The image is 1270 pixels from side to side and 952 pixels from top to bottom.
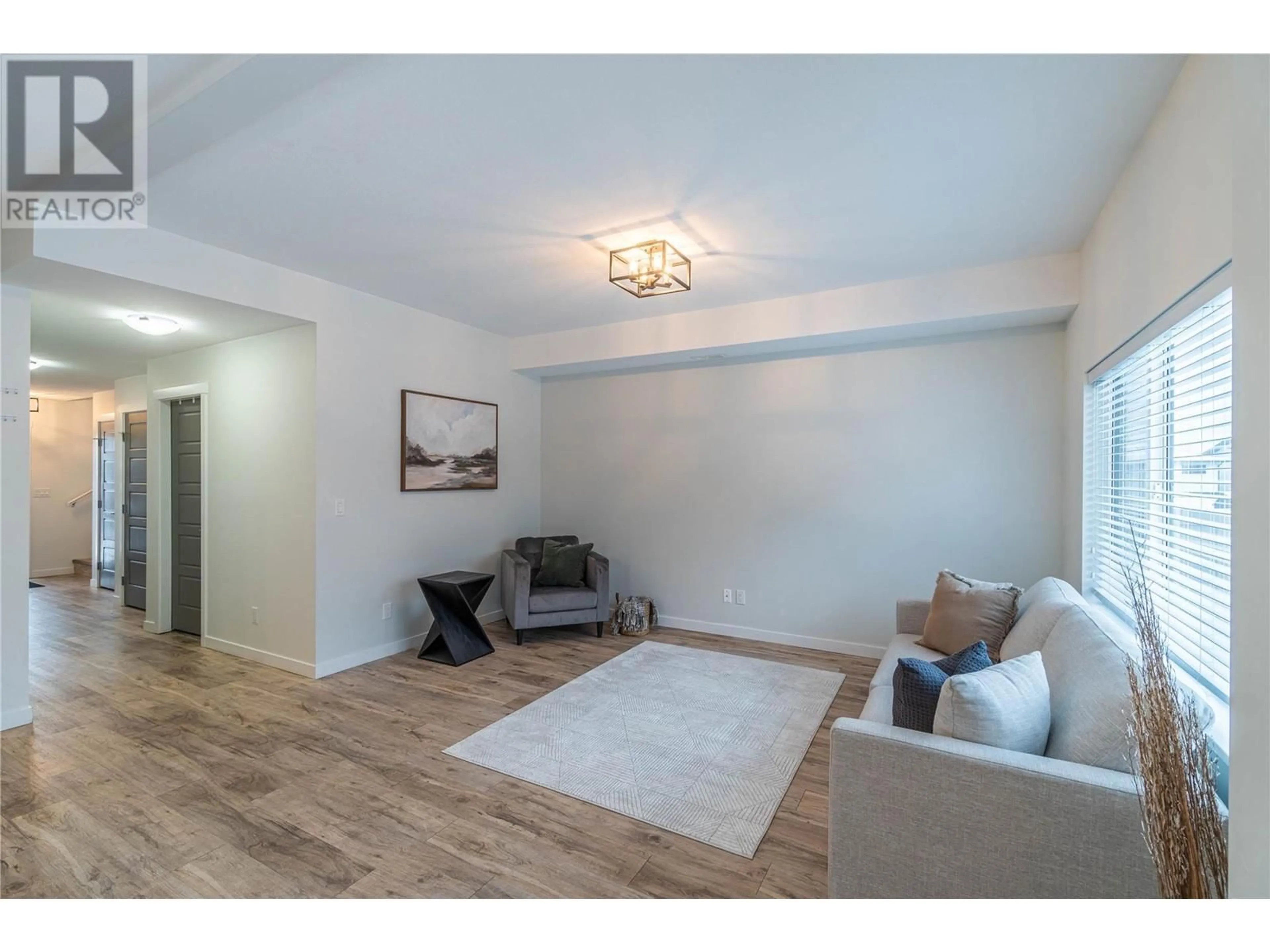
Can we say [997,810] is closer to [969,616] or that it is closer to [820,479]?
[969,616]

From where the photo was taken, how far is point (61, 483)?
7.81 metres

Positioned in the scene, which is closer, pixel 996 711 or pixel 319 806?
pixel 996 711

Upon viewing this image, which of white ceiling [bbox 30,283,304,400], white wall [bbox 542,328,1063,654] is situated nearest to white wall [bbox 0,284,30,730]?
white ceiling [bbox 30,283,304,400]

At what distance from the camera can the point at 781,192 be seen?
Result: 2480 mm

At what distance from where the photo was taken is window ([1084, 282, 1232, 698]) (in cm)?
160

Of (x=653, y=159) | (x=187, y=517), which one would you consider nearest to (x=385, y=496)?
(x=187, y=517)

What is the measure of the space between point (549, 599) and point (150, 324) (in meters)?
3.26

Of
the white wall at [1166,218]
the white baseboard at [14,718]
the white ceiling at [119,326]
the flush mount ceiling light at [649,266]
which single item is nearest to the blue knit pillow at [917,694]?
the white wall at [1166,218]

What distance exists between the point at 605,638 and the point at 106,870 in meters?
3.18

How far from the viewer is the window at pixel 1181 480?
5.25 feet

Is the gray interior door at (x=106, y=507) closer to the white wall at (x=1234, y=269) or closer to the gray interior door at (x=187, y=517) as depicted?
the gray interior door at (x=187, y=517)
